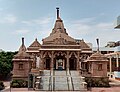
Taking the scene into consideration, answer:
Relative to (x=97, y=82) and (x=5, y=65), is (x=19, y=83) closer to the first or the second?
(x=97, y=82)

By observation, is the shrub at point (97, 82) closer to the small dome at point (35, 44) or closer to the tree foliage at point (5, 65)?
the small dome at point (35, 44)

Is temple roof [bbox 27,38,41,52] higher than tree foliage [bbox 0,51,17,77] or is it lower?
higher

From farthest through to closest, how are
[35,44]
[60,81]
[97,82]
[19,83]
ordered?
[35,44] < [97,82] < [19,83] < [60,81]

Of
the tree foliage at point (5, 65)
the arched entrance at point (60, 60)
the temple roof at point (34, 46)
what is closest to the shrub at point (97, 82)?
the arched entrance at point (60, 60)

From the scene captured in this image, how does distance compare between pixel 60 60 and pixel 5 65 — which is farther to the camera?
pixel 60 60

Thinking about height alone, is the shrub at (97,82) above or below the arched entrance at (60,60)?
below

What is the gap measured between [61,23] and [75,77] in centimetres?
1525

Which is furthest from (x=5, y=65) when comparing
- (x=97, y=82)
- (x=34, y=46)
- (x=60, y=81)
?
(x=97, y=82)

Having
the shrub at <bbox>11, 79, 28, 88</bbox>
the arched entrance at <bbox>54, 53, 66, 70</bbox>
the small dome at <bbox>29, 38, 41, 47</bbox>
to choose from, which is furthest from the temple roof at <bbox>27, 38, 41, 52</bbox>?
the shrub at <bbox>11, 79, 28, 88</bbox>

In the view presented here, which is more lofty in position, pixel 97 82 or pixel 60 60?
pixel 60 60

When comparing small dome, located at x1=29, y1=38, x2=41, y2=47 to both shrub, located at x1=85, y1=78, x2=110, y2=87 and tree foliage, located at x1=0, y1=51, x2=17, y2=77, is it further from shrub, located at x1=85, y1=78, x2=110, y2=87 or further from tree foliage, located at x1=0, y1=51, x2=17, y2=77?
shrub, located at x1=85, y1=78, x2=110, y2=87

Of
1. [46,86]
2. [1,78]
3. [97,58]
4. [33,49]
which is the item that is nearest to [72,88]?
[46,86]

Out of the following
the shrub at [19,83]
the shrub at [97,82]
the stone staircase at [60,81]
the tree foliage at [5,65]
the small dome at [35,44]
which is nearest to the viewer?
the stone staircase at [60,81]

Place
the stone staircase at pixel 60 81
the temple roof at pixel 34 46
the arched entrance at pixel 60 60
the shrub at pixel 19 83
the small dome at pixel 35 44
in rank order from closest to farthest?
the stone staircase at pixel 60 81
the shrub at pixel 19 83
the arched entrance at pixel 60 60
the temple roof at pixel 34 46
the small dome at pixel 35 44
